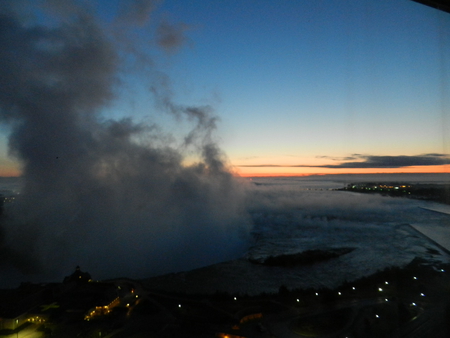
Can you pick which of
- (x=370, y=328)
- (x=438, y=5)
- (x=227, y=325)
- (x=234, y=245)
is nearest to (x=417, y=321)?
(x=370, y=328)

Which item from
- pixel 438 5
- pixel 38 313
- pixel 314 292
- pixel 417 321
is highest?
pixel 438 5

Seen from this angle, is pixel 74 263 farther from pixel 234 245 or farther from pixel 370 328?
pixel 370 328

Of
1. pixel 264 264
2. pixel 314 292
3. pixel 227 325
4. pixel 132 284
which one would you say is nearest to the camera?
pixel 227 325

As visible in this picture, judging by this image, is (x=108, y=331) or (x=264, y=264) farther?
(x=264, y=264)

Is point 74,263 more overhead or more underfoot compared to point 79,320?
more underfoot

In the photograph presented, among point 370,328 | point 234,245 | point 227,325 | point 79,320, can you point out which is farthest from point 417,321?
point 234,245

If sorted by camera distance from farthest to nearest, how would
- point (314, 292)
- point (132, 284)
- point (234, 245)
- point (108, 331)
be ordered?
1. point (234, 245)
2. point (132, 284)
3. point (314, 292)
4. point (108, 331)
